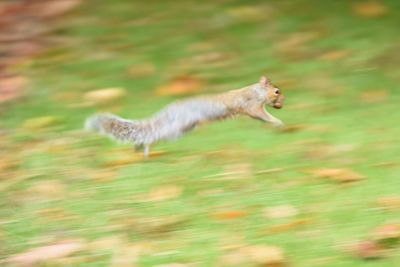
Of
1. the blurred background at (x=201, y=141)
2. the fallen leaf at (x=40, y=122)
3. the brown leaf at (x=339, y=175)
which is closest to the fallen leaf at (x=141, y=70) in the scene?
the blurred background at (x=201, y=141)

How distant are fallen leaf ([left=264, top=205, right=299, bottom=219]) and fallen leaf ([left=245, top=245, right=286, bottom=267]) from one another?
1.18 feet

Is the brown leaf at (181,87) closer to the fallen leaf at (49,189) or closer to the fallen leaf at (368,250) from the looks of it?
the fallen leaf at (49,189)

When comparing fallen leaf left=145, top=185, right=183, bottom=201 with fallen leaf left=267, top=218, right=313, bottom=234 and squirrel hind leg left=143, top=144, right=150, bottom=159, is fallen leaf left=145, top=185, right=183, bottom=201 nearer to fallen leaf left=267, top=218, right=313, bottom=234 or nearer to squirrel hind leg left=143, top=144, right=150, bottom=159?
squirrel hind leg left=143, top=144, right=150, bottom=159

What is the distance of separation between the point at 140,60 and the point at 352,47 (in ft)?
5.37

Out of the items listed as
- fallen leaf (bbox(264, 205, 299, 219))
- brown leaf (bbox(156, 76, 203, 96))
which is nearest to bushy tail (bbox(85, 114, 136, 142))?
fallen leaf (bbox(264, 205, 299, 219))

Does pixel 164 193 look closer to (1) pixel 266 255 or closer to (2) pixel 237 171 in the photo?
(2) pixel 237 171

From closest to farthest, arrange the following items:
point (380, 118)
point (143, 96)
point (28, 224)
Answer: point (28, 224), point (380, 118), point (143, 96)

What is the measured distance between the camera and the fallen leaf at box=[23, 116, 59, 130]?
21.3 feet

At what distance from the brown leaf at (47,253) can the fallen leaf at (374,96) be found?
2.57 meters

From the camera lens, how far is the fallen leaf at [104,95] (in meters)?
6.91

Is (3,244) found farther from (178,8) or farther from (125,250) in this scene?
(178,8)

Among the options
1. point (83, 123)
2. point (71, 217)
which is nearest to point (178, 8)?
point (83, 123)

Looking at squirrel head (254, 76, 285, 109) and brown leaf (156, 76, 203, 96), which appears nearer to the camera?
squirrel head (254, 76, 285, 109)

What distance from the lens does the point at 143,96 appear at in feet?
22.7
